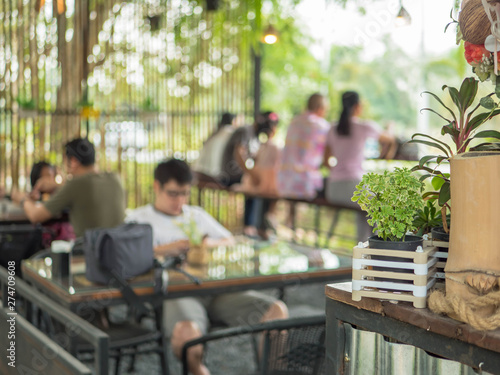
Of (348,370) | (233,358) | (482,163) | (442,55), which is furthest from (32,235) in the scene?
(442,55)

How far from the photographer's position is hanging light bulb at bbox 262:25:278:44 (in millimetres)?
5895

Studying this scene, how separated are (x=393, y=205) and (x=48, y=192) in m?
4.27

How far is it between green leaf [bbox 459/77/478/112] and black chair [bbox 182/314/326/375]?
3.86 ft

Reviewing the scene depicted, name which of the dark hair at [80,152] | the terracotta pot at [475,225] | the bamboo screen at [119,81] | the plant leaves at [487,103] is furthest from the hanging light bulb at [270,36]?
the terracotta pot at [475,225]

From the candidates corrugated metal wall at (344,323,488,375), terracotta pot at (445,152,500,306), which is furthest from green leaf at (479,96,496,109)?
corrugated metal wall at (344,323,488,375)

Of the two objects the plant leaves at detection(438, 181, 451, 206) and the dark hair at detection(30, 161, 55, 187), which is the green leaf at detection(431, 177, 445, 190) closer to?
the plant leaves at detection(438, 181, 451, 206)

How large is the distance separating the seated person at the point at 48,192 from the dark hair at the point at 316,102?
7.37ft

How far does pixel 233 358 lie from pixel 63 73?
4581mm

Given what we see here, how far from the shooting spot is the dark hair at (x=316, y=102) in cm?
583

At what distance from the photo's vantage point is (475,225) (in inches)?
47.7

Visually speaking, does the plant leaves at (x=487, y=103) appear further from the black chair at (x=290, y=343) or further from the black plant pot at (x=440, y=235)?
the black chair at (x=290, y=343)

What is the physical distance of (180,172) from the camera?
3.60 m

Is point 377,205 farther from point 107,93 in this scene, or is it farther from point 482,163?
point 107,93

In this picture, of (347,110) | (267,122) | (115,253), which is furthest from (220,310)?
(267,122)
